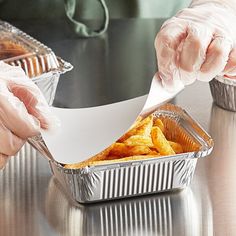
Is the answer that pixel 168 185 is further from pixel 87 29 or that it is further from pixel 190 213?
pixel 87 29

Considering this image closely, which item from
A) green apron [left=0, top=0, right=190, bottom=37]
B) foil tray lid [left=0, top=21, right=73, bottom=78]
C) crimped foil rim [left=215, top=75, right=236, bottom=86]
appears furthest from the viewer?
green apron [left=0, top=0, right=190, bottom=37]

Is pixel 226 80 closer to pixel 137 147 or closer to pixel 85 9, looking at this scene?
pixel 137 147

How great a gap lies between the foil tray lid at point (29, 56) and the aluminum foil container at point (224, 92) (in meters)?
0.30

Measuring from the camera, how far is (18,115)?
1.36m

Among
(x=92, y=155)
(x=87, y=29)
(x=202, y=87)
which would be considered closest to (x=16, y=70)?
(x=92, y=155)

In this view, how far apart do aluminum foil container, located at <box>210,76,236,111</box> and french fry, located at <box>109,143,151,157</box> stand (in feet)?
1.15

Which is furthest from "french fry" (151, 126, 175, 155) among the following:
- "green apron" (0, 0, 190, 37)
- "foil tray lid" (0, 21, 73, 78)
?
"green apron" (0, 0, 190, 37)

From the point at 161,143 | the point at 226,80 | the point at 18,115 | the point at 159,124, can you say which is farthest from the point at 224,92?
the point at 18,115

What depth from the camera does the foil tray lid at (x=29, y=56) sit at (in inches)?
71.2

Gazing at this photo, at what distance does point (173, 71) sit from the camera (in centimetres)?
147

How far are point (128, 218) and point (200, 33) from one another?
34cm

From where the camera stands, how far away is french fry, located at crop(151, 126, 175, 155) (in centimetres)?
140

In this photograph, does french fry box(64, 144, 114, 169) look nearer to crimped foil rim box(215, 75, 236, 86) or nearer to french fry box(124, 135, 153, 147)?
french fry box(124, 135, 153, 147)

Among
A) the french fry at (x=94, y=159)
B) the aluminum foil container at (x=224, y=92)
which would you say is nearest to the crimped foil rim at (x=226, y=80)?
the aluminum foil container at (x=224, y=92)
